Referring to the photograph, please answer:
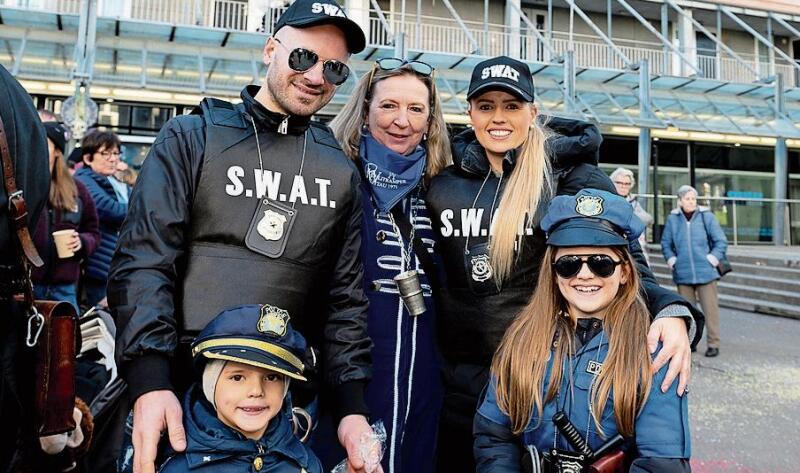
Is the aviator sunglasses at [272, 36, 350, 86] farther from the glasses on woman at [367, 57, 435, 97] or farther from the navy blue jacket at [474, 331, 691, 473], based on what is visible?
the navy blue jacket at [474, 331, 691, 473]

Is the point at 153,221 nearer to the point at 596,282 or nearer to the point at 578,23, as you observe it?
the point at 596,282

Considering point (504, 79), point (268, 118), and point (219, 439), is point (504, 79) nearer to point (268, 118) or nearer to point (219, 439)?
point (268, 118)

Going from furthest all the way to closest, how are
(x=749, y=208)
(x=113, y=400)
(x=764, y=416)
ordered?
1. (x=749, y=208)
2. (x=764, y=416)
3. (x=113, y=400)

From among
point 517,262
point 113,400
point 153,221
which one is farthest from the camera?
point 113,400

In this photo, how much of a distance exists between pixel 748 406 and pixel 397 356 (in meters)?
3.68

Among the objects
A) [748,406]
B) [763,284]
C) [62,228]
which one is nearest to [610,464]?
[748,406]

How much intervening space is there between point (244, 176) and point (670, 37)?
75.9 feet

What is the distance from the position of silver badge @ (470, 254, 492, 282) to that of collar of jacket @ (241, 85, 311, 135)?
81 centimetres

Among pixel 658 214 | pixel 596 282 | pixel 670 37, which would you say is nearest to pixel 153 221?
pixel 596 282

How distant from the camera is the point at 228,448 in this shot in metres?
1.53

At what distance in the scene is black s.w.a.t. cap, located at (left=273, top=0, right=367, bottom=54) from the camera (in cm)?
180

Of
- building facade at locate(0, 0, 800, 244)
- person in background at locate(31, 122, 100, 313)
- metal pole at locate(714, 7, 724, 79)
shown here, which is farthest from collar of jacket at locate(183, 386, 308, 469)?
metal pole at locate(714, 7, 724, 79)

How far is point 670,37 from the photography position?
21156 millimetres

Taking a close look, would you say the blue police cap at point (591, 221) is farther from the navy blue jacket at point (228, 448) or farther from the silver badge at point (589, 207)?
the navy blue jacket at point (228, 448)
